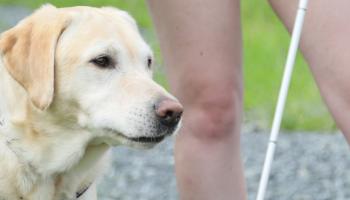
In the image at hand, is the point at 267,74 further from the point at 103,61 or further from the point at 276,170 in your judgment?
the point at 103,61

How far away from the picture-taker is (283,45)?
11.3 m

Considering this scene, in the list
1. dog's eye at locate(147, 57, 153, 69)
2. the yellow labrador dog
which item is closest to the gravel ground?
dog's eye at locate(147, 57, 153, 69)

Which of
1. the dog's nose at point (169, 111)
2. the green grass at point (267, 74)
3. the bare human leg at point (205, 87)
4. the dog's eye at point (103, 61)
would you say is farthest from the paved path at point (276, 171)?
the dog's nose at point (169, 111)

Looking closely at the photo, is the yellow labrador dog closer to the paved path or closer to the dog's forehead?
the dog's forehead

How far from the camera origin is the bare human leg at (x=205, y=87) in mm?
4312

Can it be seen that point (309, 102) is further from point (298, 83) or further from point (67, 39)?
point (67, 39)

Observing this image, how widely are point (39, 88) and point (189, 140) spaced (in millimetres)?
736

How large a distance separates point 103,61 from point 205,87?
1.38 ft

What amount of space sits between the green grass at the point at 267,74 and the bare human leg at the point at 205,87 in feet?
11.7

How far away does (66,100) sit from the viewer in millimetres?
4262

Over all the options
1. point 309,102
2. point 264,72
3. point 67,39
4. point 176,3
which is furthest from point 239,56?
point 264,72

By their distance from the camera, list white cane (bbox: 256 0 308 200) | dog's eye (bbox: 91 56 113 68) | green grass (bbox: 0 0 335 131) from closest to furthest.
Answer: white cane (bbox: 256 0 308 200), dog's eye (bbox: 91 56 113 68), green grass (bbox: 0 0 335 131)

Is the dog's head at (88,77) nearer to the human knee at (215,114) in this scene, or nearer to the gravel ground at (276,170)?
the human knee at (215,114)

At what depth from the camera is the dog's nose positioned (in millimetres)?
4031
